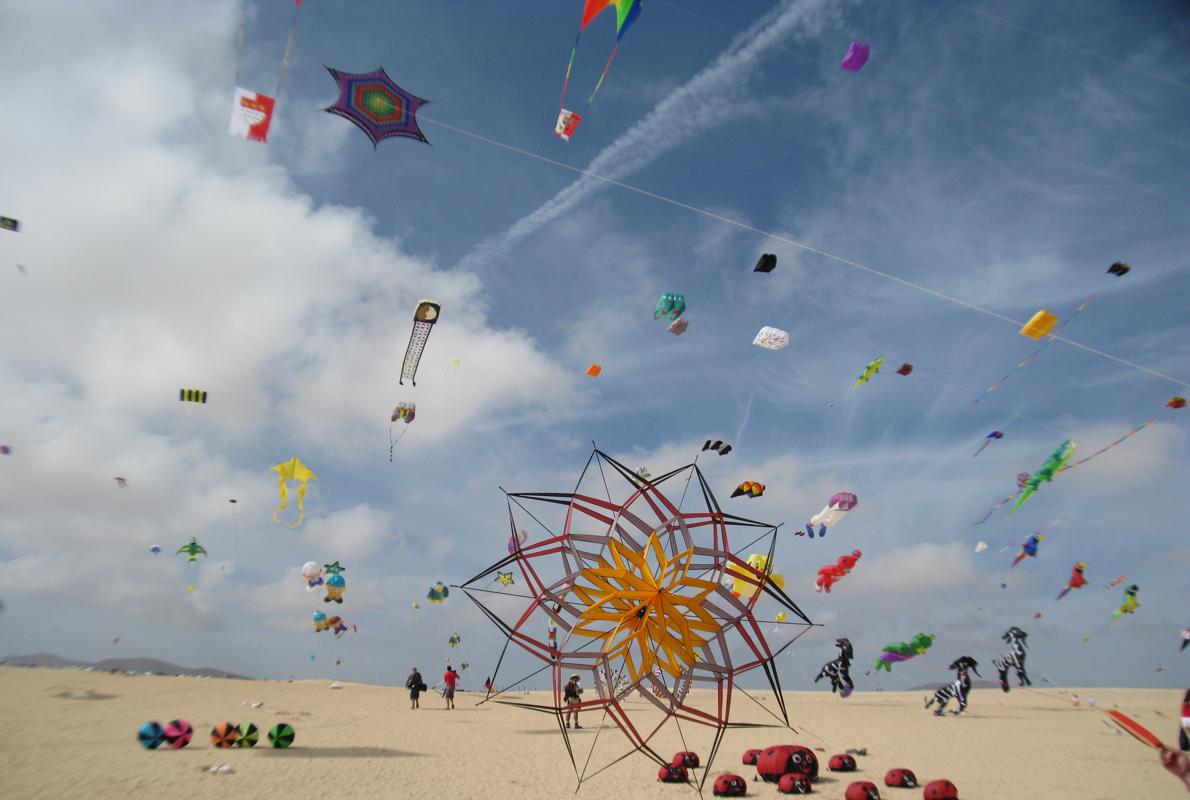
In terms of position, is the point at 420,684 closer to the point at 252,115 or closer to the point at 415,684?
the point at 415,684

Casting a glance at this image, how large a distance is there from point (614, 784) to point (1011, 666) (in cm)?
2474

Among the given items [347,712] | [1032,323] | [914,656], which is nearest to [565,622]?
[1032,323]

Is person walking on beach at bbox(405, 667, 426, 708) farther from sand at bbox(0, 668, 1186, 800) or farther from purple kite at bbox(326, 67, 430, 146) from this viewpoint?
purple kite at bbox(326, 67, 430, 146)

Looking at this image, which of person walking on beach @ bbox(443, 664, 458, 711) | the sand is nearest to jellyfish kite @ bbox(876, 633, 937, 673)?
the sand

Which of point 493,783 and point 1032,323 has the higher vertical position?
point 1032,323

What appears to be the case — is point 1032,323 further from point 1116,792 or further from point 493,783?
point 493,783

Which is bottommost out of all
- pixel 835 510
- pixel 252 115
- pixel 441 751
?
pixel 441 751

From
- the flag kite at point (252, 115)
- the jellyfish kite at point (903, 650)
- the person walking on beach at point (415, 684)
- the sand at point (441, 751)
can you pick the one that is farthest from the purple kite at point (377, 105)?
the jellyfish kite at point (903, 650)

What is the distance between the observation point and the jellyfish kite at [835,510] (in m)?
25.9

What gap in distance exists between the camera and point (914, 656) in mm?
29188

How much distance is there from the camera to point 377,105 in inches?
608

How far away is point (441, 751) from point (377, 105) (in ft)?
59.8

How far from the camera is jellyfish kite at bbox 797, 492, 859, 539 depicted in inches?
1021

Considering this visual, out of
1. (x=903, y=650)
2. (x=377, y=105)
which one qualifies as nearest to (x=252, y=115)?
(x=377, y=105)
